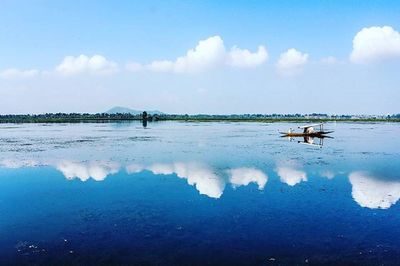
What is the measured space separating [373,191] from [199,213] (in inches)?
420

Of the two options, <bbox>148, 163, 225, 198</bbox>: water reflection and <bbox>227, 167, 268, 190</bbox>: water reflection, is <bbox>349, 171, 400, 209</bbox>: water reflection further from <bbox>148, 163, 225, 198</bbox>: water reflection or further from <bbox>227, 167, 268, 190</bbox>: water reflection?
<bbox>148, 163, 225, 198</bbox>: water reflection

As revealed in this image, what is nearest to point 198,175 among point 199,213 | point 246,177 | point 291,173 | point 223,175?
point 223,175

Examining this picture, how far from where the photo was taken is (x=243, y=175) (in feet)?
86.2

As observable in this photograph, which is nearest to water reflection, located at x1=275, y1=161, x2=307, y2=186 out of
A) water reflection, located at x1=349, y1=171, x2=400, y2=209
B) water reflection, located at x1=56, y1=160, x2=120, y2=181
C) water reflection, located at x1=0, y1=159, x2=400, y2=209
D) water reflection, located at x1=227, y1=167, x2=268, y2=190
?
water reflection, located at x1=0, y1=159, x2=400, y2=209

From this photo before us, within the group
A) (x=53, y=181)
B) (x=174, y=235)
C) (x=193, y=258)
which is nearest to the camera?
(x=193, y=258)

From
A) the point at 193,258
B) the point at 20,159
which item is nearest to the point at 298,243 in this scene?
the point at 193,258

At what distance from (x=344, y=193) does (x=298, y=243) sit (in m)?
9.04

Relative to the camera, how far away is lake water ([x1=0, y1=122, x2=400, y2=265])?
1214cm

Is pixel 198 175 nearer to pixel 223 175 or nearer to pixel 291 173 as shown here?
pixel 223 175

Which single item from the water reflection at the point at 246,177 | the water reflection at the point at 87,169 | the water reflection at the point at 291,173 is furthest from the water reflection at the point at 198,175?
the water reflection at the point at 291,173

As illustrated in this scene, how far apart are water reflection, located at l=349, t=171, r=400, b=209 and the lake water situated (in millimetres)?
55

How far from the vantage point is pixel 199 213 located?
16.9m

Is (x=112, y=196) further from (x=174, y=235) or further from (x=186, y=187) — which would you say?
(x=174, y=235)

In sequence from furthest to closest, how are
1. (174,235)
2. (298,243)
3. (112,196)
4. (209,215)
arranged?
(112,196) < (209,215) < (174,235) < (298,243)
